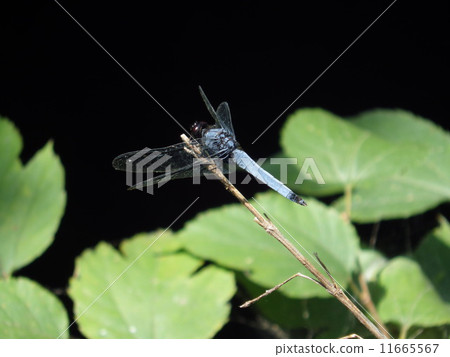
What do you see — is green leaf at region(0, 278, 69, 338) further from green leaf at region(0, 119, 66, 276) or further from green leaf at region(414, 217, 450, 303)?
green leaf at region(414, 217, 450, 303)

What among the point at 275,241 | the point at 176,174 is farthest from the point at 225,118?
the point at 275,241

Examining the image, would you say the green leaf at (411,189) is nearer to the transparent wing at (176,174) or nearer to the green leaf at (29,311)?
the transparent wing at (176,174)

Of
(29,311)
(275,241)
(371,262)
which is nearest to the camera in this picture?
(29,311)

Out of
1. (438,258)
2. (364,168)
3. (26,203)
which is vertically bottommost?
(438,258)

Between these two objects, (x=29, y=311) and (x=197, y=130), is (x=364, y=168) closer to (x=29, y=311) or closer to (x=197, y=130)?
→ (x=197, y=130)

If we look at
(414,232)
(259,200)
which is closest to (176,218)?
(259,200)

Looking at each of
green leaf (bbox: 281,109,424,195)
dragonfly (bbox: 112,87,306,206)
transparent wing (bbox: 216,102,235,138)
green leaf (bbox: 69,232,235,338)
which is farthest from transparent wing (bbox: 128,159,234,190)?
green leaf (bbox: 281,109,424,195)

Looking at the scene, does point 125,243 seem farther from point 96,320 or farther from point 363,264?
point 363,264
